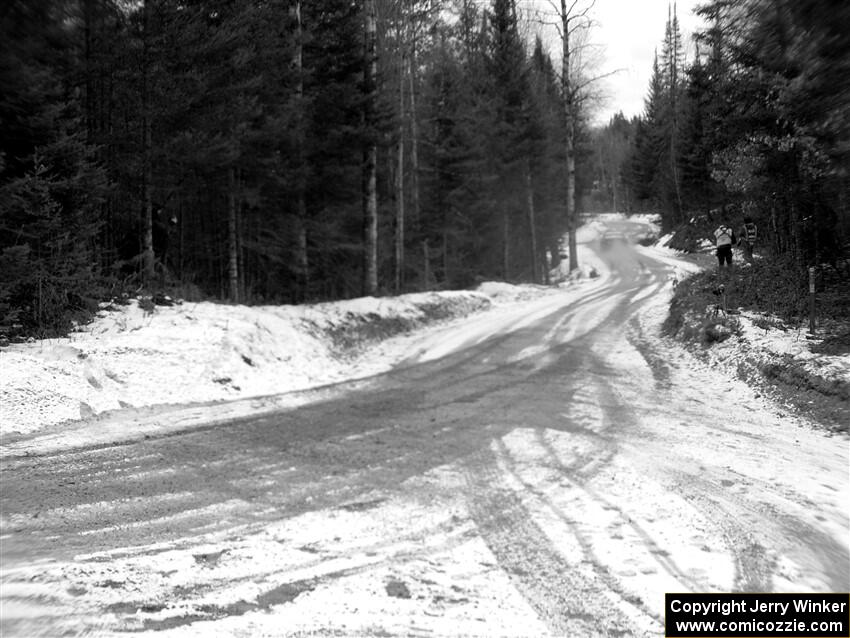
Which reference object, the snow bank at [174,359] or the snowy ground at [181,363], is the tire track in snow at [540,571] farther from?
the snow bank at [174,359]

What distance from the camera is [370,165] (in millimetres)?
16266

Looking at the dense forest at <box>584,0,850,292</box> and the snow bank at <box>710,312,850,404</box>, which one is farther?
the snow bank at <box>710,312,850,404</box>

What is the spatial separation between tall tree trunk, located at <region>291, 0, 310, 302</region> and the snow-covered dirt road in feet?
29.1

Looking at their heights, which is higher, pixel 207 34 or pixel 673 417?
pixel 207 34

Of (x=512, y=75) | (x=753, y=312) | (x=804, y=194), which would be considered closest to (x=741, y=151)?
(x=804, y=194)

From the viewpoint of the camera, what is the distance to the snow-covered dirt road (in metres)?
2.94

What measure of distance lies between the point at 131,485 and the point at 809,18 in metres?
5.47

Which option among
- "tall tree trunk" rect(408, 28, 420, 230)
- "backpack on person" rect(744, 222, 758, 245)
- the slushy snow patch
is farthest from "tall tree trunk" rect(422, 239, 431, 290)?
"backpack on person" rect(744, 222, 758, 245)

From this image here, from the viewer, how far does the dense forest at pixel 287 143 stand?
8.13ft

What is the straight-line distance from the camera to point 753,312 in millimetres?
10984

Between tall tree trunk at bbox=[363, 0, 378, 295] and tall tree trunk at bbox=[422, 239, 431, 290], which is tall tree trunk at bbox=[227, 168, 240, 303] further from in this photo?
tall tree trunk at bbox=[422, 239, 431, 290]

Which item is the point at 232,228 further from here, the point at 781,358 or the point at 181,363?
the point at 781,358

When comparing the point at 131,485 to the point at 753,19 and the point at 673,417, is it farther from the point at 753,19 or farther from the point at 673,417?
the point at 673,417

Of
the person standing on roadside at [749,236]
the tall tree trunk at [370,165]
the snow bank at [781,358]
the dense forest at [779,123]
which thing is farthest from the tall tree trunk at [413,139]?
the snow bank at [781,358]
